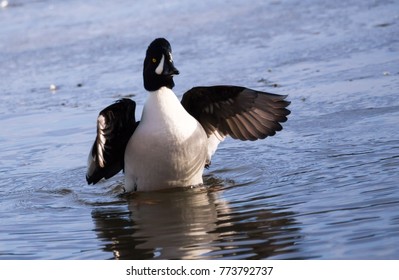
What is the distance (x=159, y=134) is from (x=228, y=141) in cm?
186

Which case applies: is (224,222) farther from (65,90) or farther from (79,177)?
(65,90)

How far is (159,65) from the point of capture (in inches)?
283

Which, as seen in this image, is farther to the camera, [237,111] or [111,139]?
[237,111]

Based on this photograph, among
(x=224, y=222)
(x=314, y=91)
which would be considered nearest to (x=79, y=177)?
(x=224, y=222)

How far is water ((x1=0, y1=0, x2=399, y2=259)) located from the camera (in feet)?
19.1

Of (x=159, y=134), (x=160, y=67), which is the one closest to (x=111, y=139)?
(x=159, y=134)

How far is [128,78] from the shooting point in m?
11.5

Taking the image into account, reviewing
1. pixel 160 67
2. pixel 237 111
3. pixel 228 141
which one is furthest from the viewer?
pixel 228 141

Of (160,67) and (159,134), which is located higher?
(160,67)

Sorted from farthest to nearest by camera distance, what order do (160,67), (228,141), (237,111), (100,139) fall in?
(228,141) → (237,111) → (160,67) → (100,139)

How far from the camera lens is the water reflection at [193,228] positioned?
18.2 feet

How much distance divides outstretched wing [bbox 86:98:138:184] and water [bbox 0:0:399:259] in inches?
9.3

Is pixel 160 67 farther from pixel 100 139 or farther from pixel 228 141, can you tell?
pixel 228 141
